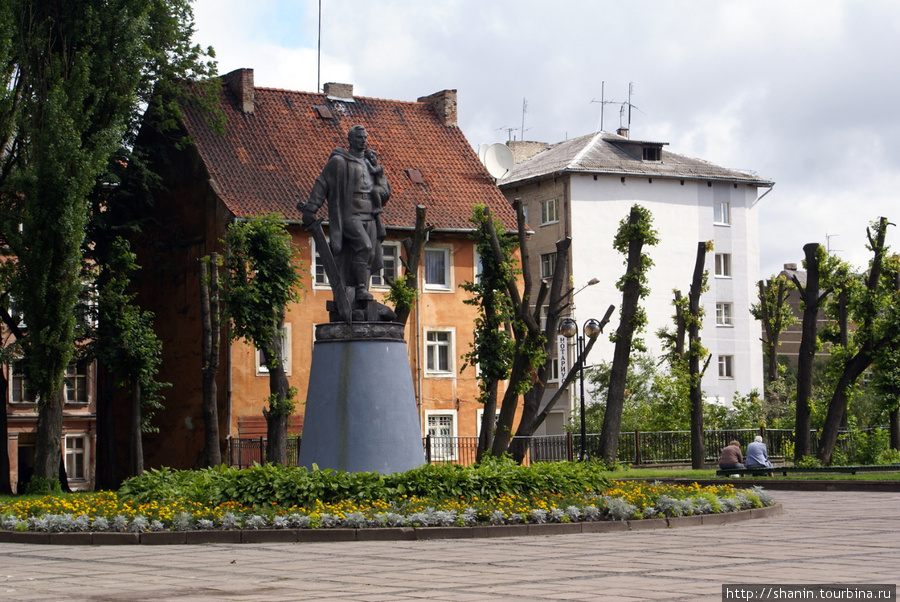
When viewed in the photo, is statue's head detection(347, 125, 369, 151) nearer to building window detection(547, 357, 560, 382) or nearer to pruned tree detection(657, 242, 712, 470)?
pruned tree detection(657, 242, 712, 470)

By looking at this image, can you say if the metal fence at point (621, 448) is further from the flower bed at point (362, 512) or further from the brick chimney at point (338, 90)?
the flower bed at point (362, 512)

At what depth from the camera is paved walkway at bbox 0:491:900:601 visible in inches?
367

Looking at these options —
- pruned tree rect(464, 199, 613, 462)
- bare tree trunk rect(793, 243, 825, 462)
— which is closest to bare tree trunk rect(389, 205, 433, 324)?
pruned tree rect(464, 199, 613, 462)

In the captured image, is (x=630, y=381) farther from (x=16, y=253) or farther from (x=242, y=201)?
(x=16, y=253)

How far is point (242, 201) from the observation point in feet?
133

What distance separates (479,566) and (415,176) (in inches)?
1376

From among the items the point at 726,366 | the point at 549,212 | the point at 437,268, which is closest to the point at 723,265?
the point at 726,366

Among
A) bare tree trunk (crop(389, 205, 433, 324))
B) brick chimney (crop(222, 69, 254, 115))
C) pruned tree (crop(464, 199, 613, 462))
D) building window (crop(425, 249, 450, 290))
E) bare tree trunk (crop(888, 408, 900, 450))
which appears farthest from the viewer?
brick chimney (crop(222, 69, 254, 115))

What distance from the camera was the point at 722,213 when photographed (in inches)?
2282

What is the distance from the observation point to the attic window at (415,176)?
45094 mm

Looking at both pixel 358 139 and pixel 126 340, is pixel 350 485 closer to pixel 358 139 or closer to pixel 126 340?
pixel 358 139

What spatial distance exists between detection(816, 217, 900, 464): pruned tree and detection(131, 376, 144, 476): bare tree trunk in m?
18.0

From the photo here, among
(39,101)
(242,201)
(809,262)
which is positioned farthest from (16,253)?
(809,262)

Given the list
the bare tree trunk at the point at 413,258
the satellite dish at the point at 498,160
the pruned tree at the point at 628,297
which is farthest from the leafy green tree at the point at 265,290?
the satellite dish at the point at 498,160
